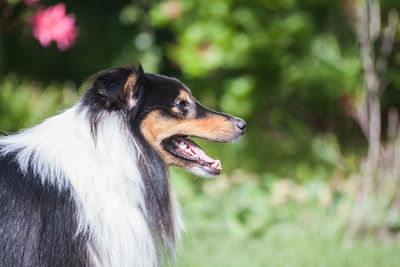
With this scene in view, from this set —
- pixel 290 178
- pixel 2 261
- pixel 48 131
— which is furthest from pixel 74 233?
pixel 290 178

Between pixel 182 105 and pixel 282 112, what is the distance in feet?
18.9

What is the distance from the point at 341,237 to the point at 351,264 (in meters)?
0.69

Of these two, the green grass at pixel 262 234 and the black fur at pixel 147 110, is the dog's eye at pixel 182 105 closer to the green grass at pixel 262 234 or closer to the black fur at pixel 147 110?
the black fur at pixel 147 110

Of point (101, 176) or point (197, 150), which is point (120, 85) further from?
point (197, 150)

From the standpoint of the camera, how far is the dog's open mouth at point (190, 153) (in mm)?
3178

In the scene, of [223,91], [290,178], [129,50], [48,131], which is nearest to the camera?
[48,131]

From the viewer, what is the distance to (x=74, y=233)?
2.75 meters

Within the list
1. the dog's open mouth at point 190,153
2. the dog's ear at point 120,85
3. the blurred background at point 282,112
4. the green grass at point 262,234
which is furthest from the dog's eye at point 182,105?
the green grass at point 262,234

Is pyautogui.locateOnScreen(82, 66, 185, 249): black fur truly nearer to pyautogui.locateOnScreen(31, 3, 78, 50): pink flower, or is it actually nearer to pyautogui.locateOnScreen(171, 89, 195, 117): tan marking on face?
pyautogui.locateOnScreen(171, 89, 195, 117): tan marking on face

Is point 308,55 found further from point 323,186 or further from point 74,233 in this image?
point 74,233

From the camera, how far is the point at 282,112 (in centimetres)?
874

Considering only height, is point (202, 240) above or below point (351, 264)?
below

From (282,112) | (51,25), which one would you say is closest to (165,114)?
(51,25)

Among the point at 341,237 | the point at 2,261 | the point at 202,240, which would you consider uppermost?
the point at 2,261
